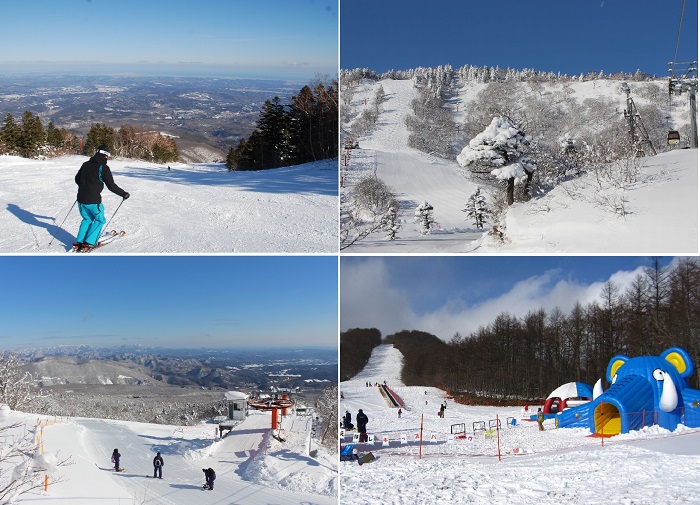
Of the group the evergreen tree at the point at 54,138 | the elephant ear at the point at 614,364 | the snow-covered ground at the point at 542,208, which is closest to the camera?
the snow-covered ground at the point at 542,208

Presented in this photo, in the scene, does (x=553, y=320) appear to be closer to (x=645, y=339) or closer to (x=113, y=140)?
(x=645, y=339)

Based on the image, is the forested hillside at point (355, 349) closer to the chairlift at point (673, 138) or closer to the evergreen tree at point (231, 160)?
the chairlift at point (673, 138)

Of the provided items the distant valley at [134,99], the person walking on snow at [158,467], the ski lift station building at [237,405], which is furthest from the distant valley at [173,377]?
the distant valley at [134,99]

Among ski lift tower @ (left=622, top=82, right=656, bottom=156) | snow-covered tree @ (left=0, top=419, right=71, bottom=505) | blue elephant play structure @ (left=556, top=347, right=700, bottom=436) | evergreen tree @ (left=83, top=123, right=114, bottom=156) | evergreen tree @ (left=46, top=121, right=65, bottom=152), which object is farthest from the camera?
evergreen tree @ (left=46, top=121, right=65, bottom=152)

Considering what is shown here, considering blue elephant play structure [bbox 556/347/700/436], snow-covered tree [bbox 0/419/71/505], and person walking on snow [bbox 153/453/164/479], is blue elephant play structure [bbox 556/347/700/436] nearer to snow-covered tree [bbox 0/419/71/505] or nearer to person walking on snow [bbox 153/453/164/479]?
person walking on snow [bbox 153/453/164/479]

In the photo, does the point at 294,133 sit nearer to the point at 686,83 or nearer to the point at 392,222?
the point at 392,222

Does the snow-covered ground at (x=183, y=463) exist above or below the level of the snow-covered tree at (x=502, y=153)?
below

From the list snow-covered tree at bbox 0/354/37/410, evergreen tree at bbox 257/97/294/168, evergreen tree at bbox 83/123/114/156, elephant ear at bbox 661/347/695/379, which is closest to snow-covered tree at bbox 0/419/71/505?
snow-covered tree at bbox 0/354/37/410
